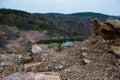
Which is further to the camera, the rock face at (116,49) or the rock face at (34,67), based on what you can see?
the rock face at (116,49)

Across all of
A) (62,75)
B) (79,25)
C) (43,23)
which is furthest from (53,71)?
(79,25)

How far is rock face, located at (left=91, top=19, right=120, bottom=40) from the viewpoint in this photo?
10805 mm

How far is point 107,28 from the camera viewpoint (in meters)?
11.2

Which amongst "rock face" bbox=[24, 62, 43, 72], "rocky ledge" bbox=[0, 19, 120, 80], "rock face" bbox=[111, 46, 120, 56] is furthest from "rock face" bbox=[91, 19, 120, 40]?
"rock face" bbox=[24, 62, 43, 72]

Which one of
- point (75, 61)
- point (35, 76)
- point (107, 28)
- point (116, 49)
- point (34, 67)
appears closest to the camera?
point (35, 76)

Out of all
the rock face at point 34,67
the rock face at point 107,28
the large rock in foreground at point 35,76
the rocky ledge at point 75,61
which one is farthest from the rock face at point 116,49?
the rock face at point 34,67

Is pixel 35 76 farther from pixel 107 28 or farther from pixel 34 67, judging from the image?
pixel 107 28

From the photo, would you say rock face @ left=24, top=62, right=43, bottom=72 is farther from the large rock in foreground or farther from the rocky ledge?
the large rock in foreground

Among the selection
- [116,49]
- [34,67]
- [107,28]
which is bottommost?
[34,67]

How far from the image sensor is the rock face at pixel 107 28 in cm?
1080

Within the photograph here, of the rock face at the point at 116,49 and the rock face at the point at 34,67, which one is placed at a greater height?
the rock face at the point at 116,49

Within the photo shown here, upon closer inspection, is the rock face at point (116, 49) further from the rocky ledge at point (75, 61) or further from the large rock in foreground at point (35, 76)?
the large rock in foreground at point (35, 76)

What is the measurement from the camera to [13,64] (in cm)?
1046

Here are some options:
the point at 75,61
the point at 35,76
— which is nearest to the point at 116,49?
the point at 75,61
